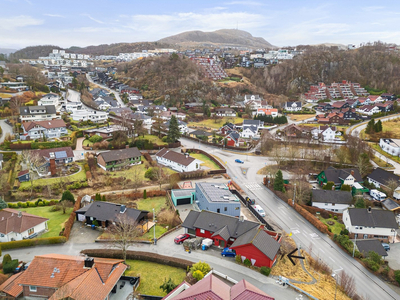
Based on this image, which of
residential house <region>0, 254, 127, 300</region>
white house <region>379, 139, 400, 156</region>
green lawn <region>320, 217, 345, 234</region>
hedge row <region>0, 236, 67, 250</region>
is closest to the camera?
residential house <region>0, 254, 127, 300</region>

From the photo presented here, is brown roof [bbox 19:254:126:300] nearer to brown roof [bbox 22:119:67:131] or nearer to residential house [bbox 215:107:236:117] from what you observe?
brown roof [bbox 22:119:67:131]

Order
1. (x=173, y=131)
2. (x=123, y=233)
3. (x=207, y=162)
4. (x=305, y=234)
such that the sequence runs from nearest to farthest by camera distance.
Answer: (x=123, y=233)
(x=305, y=234)
(x=207, y=162)
(x=173, y=131)

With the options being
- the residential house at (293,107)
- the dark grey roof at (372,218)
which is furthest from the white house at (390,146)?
the residential house at (293,107)

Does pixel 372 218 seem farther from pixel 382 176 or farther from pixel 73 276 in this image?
pixel 73 276

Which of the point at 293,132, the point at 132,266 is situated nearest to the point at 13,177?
the point at 132,266

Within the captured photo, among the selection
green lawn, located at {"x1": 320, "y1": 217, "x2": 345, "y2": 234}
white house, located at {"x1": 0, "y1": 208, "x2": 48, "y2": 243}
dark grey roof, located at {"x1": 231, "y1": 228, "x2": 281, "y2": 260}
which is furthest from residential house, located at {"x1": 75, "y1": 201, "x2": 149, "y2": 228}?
green lawn, located at {"x1": 320, "y1": 217, "x2": 345, "y2": 234}

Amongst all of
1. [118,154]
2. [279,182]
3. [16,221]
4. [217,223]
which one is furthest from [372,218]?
[118,154]

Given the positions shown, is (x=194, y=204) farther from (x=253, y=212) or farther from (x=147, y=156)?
(x=147, y=156)

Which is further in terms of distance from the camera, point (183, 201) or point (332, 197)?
point (332, 197)

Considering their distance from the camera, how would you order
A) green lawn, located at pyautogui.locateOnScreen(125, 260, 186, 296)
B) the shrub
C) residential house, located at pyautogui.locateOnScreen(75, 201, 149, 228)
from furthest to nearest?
residential house, located at pyautogui.locateOnScreen(75, 201, 149, 228)
the shrub
green lawn, located at pyautogui.locateOnScreen(125, 260, 186, 296)
